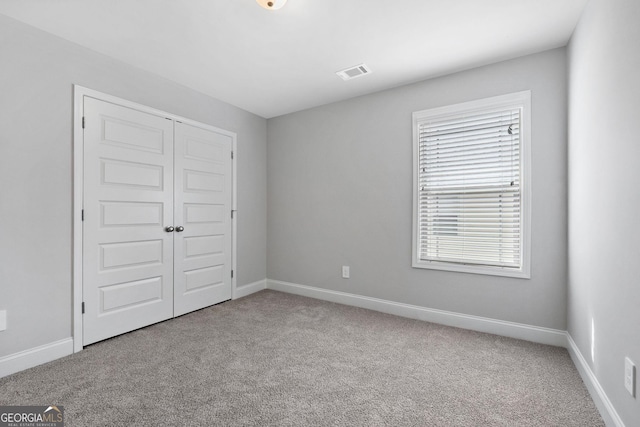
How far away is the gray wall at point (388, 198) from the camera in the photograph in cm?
246

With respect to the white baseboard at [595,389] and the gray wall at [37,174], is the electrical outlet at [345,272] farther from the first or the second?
the gray wall at [37,174]

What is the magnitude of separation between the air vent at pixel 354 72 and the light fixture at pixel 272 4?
1062 mm

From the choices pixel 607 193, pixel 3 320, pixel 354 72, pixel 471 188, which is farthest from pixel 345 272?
pixel 3 320

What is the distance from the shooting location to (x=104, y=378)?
198 centimetres

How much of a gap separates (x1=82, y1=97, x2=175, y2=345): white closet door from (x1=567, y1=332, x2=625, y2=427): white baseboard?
11.4 feet

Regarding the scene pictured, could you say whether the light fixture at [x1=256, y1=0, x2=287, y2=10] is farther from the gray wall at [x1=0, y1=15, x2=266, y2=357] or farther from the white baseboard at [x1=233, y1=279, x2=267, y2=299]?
the white baseboard at [x1=233, y1=279, x2=267, y2=299]

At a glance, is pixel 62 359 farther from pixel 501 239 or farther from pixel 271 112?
pixel 501 239

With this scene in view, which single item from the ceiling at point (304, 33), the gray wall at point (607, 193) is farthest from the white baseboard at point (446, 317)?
the ceiling at point (304, 33)

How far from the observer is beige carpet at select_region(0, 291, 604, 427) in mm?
1617

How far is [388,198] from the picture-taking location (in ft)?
10.8

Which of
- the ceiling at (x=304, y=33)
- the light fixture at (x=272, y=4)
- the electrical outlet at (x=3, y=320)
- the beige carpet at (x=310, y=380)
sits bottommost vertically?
the beige carpet at (x=310, y=380)

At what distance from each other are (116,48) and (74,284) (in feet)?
6.55

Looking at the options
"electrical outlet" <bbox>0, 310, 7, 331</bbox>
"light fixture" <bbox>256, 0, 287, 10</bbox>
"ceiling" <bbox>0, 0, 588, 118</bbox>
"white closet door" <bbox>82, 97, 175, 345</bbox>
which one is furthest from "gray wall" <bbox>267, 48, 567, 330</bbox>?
"electrical outlet" <bbox>0, 310, 7, 331</bbox>

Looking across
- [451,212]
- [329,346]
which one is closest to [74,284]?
[329,346]
